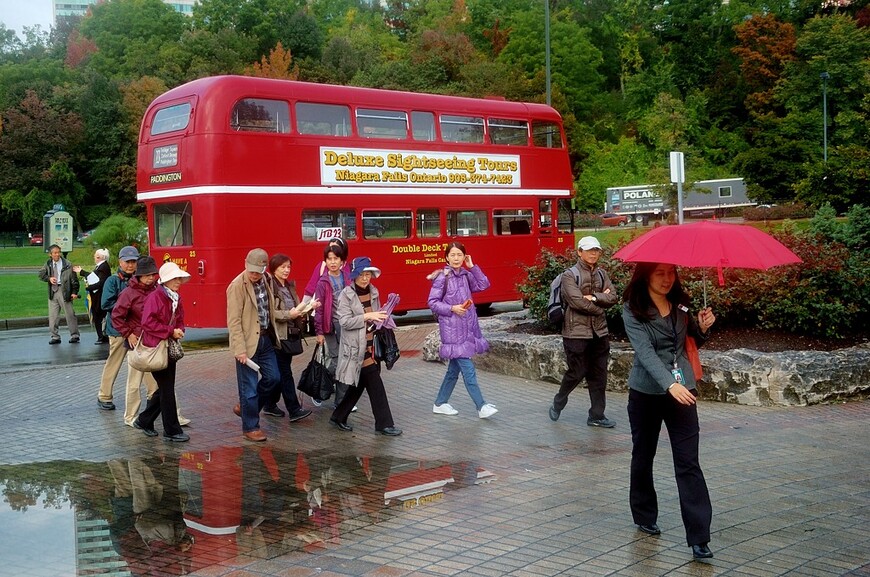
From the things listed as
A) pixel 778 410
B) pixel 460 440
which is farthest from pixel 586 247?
pixel 778 410

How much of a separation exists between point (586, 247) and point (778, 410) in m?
2.79

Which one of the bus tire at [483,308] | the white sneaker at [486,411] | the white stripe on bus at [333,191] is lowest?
the white sneaker at [486,411]

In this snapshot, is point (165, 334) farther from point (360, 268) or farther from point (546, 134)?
point (546, 134)

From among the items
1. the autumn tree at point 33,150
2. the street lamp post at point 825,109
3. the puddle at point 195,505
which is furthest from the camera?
the autumn tree at point 33,150

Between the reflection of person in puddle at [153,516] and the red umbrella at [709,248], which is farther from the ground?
the red umbrella at [709,248]

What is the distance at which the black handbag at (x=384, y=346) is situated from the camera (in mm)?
8938

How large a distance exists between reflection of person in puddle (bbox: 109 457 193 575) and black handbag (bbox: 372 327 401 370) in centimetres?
207

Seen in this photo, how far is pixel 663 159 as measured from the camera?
162ft

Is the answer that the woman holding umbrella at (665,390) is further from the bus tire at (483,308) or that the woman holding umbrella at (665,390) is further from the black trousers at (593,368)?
the bus tire at (483,308)

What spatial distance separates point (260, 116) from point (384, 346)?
8.47 m

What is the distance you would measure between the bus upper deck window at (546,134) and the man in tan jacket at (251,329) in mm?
12828

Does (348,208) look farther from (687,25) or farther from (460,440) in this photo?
(687,25)

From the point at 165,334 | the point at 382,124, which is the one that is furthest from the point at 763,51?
the point at 165,334

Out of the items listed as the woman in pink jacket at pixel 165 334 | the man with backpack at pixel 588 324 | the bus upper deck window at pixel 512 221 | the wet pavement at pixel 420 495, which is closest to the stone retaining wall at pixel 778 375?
the wet pavement at pixel 420 495
